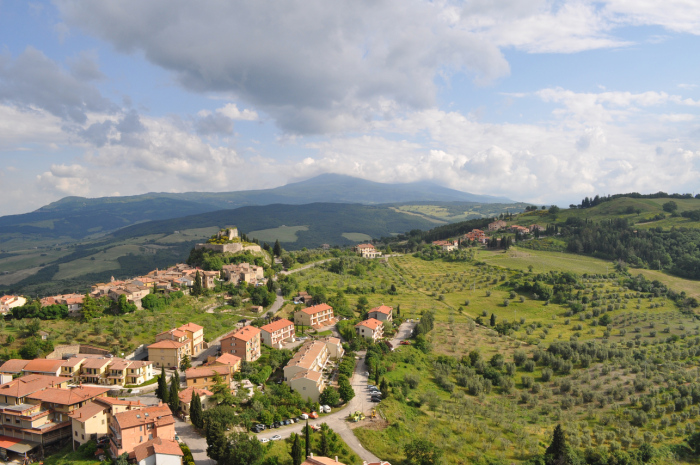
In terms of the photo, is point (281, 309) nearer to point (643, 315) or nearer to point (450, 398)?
point (450, 398)

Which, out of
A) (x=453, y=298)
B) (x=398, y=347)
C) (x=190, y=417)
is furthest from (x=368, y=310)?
(x=190, y=417)

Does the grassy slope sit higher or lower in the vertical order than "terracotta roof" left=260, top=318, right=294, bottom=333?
lower

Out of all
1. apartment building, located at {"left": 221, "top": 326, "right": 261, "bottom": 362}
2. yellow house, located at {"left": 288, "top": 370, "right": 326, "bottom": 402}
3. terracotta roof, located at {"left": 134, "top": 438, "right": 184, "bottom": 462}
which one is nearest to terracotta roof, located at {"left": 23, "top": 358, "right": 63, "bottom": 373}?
apartment building, located at {"left": 221, "top": 326, "right": 261, "bottom": 362}

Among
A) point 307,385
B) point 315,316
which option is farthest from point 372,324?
point 307,385

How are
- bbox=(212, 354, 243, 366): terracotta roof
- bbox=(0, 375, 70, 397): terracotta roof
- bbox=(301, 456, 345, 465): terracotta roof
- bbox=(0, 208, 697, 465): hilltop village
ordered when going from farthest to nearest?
bbox=(212, 354, 243, 366): terracotta roof
bbox=(0, 375, 70, 397): terracotta roof
bbox=(0, 208, 697, 465): hilltop village
bbox=(301, 456, 345, 465): terracotta roof

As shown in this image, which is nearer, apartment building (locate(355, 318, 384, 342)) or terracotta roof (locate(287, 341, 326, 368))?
terracotta roof (locate(287, 341, 326, 368))

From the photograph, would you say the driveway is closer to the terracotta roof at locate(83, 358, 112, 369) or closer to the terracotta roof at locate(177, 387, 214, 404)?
the terracotta roof at locate(177, 387, 214, 404)
